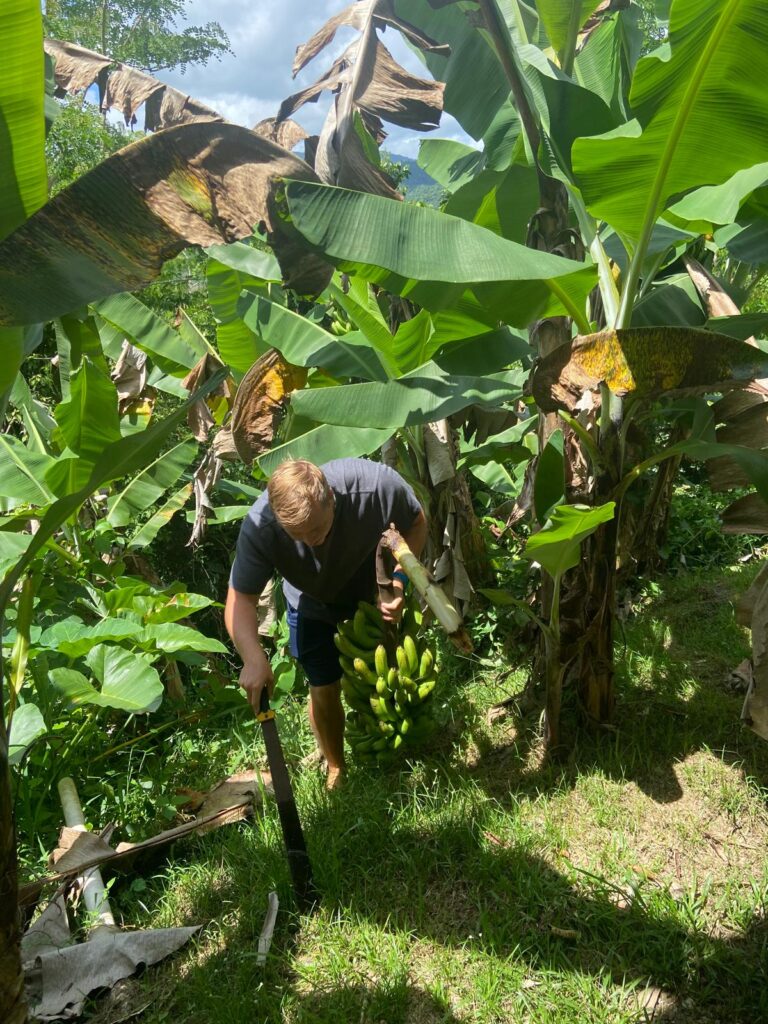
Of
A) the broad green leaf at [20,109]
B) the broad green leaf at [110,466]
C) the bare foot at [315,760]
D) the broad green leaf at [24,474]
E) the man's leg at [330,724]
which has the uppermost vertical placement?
the broad green leaf at [20,109]

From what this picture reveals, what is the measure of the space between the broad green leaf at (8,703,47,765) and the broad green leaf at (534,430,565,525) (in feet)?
6.16

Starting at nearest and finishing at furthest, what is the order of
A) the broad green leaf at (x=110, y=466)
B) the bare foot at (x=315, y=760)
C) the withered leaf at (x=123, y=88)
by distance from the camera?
the broad green leaf at (x=110, y=466), the withered leaf at (x=123, y=88), the bare foot at (x=315, y=760)

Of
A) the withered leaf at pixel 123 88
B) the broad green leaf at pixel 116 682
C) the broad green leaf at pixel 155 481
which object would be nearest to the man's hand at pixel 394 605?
the broad green leaf at pixel 116 682

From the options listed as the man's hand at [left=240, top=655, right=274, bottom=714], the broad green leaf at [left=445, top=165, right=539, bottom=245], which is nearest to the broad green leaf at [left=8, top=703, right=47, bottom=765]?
the man's hand at [left=240, top=655, right=274, bottom=714]

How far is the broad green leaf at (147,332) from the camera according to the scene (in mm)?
4078

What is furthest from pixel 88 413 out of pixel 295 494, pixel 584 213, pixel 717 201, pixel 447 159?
pixel 717 201

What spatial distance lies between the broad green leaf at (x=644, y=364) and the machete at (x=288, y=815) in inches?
53.8

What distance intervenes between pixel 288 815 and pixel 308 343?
2046 mm

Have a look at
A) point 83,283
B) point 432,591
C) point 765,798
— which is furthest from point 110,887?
point 765,798

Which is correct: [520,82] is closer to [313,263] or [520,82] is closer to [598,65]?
[598,65]

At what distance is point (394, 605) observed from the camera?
2475 mm

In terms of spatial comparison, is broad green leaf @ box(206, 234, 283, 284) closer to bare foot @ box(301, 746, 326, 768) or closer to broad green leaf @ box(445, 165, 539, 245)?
broad green leaf @ box(445, 165, 539, 245)

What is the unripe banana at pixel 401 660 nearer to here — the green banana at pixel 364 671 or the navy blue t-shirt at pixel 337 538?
the green banana at pixel 364 671

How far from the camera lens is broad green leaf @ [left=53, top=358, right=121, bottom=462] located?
9.05 feet
